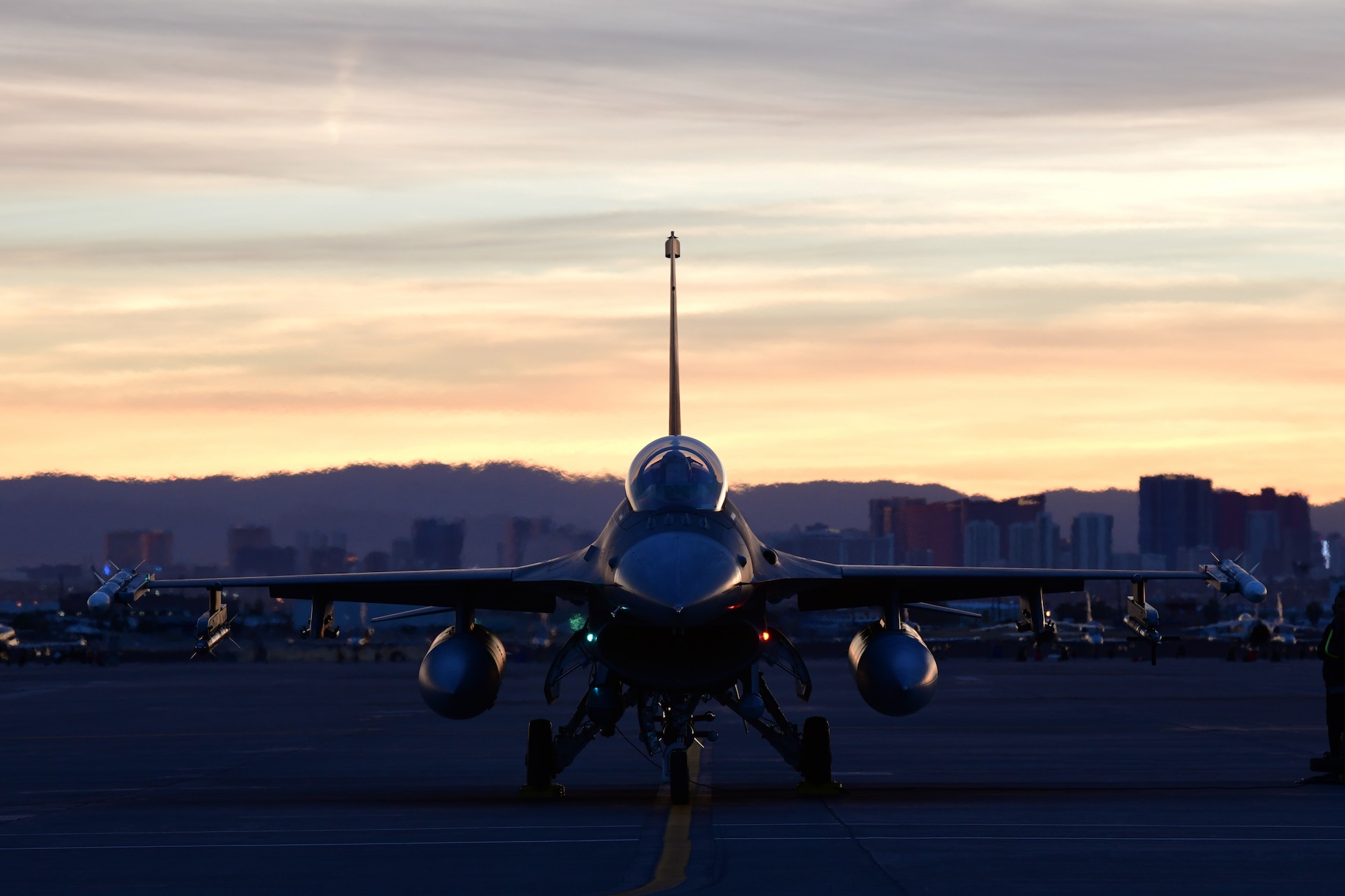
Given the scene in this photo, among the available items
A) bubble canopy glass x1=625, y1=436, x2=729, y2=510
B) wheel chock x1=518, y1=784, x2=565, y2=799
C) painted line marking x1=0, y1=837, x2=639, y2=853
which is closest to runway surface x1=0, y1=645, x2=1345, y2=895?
painted line marking x1=0, y1=837, x2=639, y2=853

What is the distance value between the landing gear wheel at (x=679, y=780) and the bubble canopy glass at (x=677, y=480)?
2.55 meters

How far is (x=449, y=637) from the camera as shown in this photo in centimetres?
1917

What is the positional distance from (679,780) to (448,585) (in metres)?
4.15

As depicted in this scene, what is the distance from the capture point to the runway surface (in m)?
11.8

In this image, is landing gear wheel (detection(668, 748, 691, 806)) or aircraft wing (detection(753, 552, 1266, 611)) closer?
landing gear wheel (detection(668, 748, 691, 806))

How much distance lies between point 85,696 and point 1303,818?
4393 cm

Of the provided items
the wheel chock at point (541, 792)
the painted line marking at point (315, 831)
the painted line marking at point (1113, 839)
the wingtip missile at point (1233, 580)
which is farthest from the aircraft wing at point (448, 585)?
the wingtip missile at point (1233, 580)

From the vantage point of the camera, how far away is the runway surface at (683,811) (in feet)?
38.8

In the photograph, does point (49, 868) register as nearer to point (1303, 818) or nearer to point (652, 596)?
point (652, 596)

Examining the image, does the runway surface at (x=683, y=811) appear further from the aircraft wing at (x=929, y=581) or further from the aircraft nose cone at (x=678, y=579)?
the aircraft wing at (x=929, y=581)

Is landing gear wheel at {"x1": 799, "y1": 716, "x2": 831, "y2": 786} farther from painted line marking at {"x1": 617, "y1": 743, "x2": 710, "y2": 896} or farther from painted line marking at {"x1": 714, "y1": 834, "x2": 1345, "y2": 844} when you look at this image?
painted line marking at {"x1": 714, "y1": 834, "x2": 1345, "y2": 844}

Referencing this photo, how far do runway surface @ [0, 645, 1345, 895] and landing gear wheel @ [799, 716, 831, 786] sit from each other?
35 centimetres

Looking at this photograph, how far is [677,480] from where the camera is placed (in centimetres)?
1748

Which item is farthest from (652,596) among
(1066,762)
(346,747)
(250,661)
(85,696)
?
(250,661)
